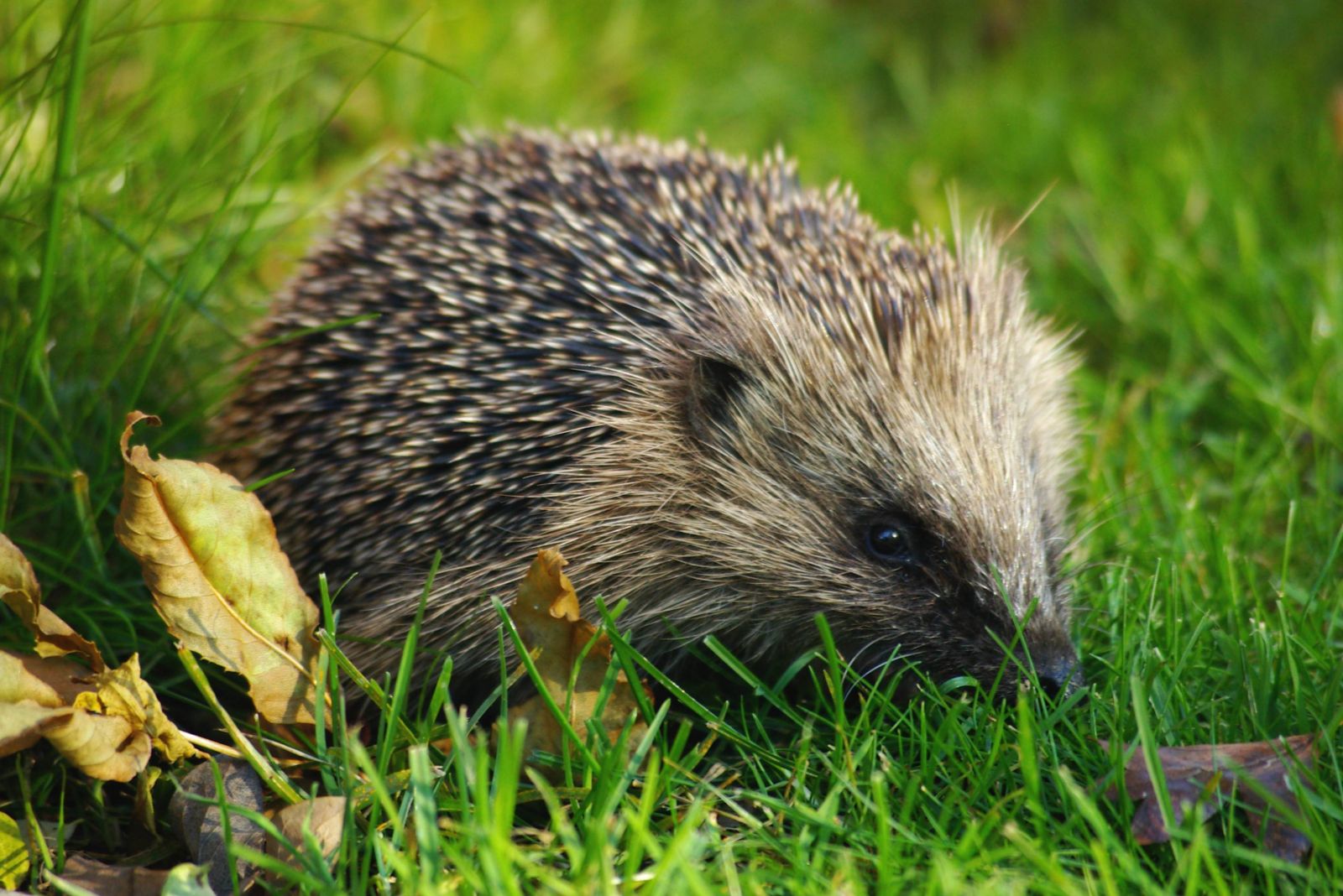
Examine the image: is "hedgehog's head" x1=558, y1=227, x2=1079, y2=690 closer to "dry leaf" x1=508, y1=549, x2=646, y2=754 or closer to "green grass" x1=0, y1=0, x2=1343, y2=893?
"green grass" x1=0, y1=0, x2=1343, y2=893

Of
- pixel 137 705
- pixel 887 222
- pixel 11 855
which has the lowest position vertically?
pixel 11 855

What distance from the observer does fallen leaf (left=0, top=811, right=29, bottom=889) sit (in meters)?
2.54

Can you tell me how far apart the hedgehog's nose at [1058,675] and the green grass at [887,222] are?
0.06m

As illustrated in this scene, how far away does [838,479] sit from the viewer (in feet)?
10.4

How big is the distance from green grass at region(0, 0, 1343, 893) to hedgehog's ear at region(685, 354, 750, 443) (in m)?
0.69

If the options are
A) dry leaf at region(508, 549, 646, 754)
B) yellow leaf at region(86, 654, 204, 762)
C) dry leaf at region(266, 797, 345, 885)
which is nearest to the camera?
dry leaf at region(266, 797, 345, 885)

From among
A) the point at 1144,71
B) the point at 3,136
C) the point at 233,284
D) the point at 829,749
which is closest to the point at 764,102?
the point at 1144,71

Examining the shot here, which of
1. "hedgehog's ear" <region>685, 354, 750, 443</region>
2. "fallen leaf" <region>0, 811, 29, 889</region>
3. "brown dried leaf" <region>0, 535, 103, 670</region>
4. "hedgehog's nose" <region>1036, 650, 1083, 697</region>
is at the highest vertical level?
"hedgehog's ear" <region>685, 354, 750, 443</region>

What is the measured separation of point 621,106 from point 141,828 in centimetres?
454

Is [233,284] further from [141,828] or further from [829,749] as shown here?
[829,749]

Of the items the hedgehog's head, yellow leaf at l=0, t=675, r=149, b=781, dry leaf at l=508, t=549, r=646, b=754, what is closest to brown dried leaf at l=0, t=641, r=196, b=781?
yellow leaf at l=0, t=675, r=149, b=781

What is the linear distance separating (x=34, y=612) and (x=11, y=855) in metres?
0.49

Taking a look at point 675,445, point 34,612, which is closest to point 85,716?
point 34,612

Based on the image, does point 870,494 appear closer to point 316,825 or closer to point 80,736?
point 316,825
